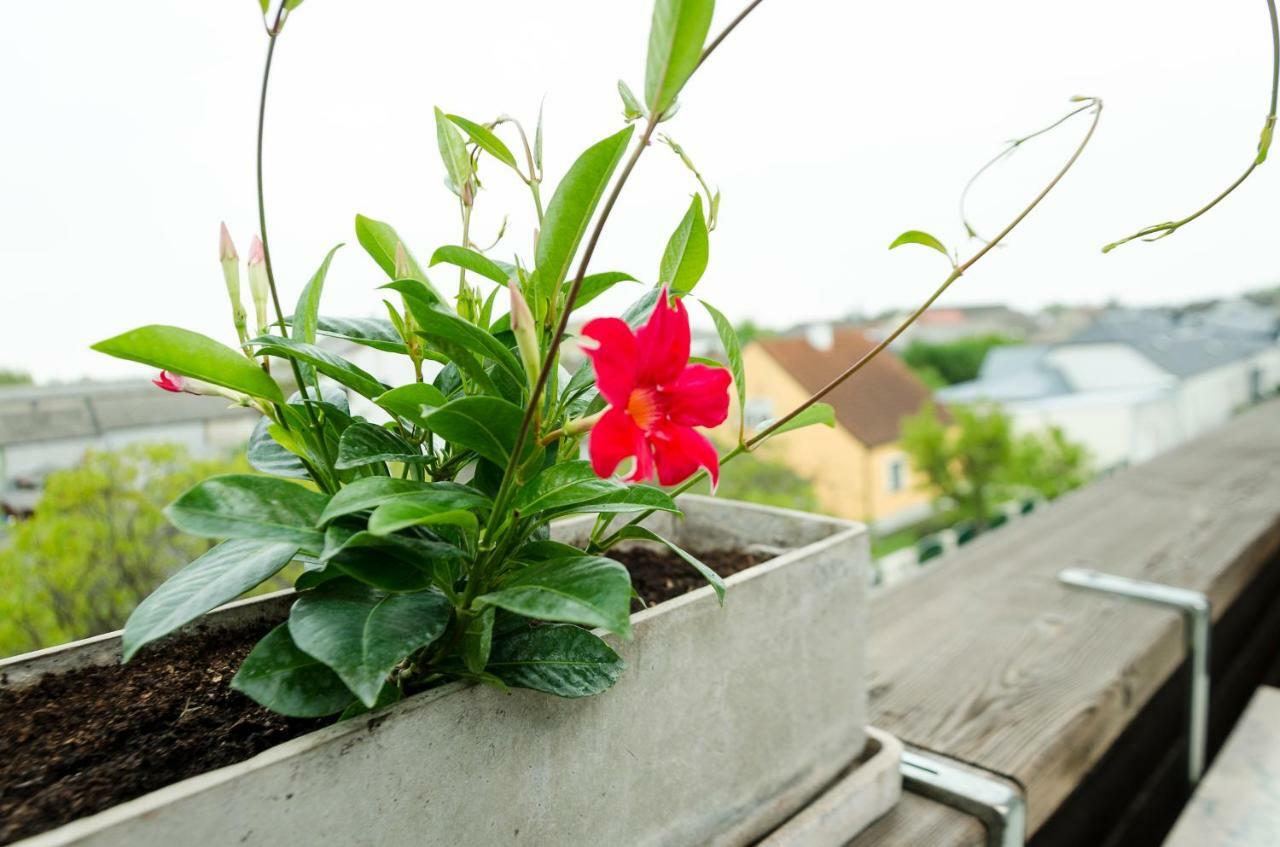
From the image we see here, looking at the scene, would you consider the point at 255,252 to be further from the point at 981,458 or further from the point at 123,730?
the point at 981,458

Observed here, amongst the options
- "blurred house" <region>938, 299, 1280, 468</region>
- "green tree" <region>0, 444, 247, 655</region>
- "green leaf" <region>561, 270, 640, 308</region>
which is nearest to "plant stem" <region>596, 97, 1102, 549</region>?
"green leaf" <region>561, 270, 640, 308</region>

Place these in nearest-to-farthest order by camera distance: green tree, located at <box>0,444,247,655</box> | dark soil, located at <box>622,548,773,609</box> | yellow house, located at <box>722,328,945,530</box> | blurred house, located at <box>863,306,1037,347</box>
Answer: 1. dark soil, located at <box>622,548,773,609</box>
2. green tree, located at <box>0,444,247,655</box>
3. blurred house, located at <box>863,306,1037,347</box>
4. yellow house, located at <box>722,328,945,530</box>

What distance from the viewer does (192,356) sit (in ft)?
1.10

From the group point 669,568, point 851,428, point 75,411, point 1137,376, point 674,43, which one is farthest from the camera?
point 1137,376

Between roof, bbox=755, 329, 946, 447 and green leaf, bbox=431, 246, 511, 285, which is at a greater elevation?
green leaf, bbox=431, 246, 511, 285

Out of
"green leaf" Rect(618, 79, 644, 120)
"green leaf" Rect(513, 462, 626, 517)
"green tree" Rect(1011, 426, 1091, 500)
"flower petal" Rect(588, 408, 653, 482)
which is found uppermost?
"green leaf" Rect(618, 79, 644, 120)

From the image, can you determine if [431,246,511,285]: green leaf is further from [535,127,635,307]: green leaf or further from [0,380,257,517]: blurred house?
A: [0,380,257,517]: blurred house

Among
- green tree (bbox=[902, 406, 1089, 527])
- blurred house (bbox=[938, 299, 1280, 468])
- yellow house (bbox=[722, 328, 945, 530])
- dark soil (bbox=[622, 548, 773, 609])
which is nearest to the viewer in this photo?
dark soil (bbox=[622, 548, 773, 609])

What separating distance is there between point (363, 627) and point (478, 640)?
0.05 m

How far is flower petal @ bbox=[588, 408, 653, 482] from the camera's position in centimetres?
29

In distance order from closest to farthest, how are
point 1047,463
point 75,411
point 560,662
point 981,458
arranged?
point 560,662 → point 75,411 → point 981,458 → point 1047,463

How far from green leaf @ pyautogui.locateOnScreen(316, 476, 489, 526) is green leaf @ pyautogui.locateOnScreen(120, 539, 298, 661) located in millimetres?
26

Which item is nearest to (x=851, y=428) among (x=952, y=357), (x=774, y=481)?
(x=774, y=481)

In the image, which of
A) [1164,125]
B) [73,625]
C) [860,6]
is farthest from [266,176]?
[73,625]
